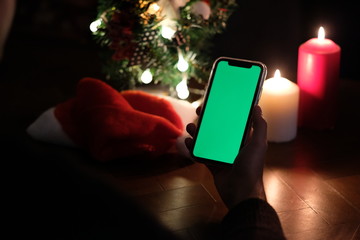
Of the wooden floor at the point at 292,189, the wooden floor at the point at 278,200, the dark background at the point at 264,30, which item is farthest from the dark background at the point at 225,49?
the wooden floor at the point at 278,200

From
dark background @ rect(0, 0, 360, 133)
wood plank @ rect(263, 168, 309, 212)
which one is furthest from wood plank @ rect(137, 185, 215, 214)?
dark background @ rect(0, 0, 360, 133)

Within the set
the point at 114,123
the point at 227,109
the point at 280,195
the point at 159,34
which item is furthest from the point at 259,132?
the point at 159,34

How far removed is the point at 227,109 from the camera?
3.48 feet

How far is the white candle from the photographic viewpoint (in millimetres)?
1319

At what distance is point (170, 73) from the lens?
4.91ft

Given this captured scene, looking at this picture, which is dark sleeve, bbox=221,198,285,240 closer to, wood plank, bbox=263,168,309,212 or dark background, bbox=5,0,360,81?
wood plank, bbox=263,168,309,212

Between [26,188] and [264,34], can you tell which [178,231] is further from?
[264,34]

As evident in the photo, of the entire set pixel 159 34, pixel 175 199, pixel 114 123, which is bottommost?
pixel 175 199

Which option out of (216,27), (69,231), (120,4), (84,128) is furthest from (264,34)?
(69,231)

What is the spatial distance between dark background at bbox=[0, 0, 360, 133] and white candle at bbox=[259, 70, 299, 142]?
26 cm

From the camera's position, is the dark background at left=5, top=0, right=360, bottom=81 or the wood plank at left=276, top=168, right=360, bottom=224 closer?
the wood plank at left=276, top=168, right=360, bottom=224

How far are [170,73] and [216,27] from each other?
0.16 meters

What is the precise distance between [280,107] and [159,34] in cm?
35

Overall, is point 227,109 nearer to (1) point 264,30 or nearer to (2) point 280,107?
(2) point 280,107
